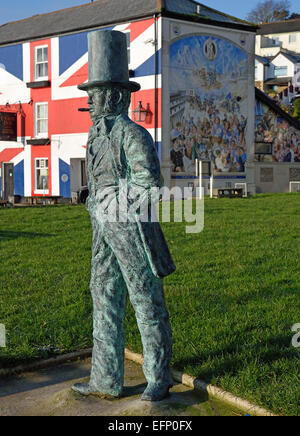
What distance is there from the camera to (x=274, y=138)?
103 ft

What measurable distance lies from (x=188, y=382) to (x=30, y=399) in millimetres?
1241

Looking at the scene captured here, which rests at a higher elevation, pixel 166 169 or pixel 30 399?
pixel 166 169

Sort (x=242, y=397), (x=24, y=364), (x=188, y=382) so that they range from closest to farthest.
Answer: (x=242, y=397) < (x=188, y=382) < (x=24, y=364)

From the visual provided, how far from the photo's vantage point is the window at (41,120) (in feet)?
93.8

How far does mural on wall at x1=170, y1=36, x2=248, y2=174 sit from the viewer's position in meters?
25.5

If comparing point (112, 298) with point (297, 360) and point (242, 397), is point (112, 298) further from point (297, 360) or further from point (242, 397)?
point (297, 360)

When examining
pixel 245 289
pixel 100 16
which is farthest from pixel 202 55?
pixel 245 289

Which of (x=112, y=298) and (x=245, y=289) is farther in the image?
(x=245, y=289)

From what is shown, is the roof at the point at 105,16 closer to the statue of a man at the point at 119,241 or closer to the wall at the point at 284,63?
the statue of a man at the point at 119,241

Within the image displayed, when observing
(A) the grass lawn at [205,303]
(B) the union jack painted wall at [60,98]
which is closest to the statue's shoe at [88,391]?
(A) the grass lawn at [205,303]

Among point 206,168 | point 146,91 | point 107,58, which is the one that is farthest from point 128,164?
point 146,91

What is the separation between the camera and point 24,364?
4.86 meters

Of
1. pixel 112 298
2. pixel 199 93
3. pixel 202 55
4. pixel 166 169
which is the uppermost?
pixel 202 55
